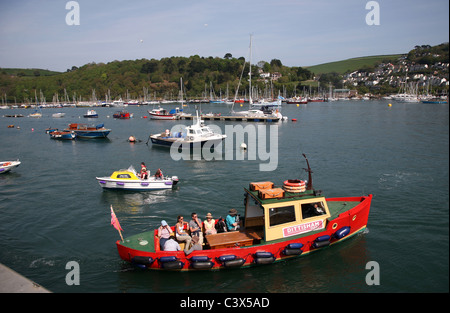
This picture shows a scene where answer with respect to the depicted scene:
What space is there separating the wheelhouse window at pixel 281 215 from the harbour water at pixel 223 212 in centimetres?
229

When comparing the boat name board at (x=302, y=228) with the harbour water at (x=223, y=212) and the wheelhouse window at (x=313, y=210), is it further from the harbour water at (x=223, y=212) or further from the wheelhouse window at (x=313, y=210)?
the harbour water at (x=223, y=212)

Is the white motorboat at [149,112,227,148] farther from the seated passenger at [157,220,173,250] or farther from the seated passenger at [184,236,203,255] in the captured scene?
the seated passenger at [184,236,203,255]

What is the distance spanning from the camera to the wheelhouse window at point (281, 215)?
14.1m

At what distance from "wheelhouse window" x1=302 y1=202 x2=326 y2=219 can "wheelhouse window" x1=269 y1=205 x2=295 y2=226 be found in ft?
2.16

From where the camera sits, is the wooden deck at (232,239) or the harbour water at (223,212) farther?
the wooden deck at (232,239)

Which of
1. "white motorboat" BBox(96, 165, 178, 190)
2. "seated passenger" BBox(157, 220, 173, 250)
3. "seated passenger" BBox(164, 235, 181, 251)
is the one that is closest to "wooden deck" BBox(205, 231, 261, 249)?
"seated passenger" BBox(164, 235, 181, 251)

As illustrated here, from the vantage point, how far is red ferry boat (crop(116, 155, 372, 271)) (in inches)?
543

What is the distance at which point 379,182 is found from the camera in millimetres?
26953

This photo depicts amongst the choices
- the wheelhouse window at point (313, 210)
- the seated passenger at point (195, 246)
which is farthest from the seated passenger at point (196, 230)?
the wheelhouse window at point (313, 210)

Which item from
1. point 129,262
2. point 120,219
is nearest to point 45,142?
point 120,219

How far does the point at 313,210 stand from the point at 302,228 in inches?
39.4

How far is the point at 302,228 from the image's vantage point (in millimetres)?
14617
